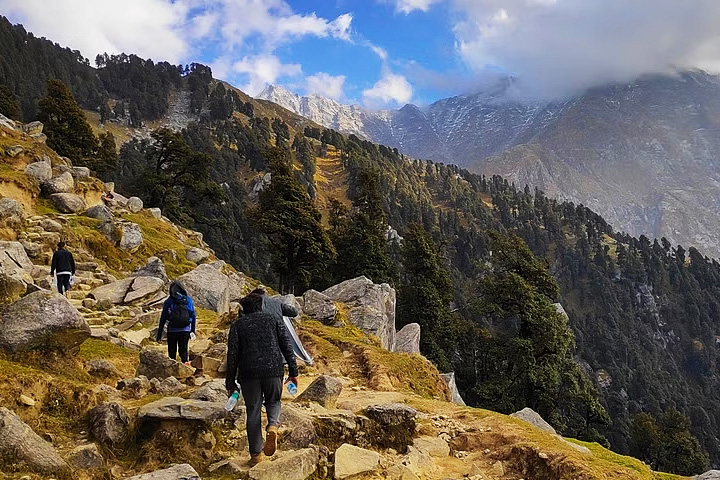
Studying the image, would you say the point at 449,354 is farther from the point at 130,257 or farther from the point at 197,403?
the point at 197,403

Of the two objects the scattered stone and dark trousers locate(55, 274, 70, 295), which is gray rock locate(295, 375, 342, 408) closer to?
the scattered stone

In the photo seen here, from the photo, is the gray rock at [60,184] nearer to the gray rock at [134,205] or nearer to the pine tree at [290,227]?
the gray rock at [134,205]

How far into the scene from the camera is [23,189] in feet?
83.8

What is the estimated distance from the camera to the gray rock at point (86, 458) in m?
6.52

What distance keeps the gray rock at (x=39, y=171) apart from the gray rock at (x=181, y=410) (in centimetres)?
2493

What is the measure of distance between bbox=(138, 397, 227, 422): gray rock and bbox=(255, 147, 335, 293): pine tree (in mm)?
30462

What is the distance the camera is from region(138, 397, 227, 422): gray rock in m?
7.84

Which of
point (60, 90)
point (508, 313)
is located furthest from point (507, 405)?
point (60, 90)

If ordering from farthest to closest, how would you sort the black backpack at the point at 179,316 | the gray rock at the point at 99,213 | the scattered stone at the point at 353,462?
the gray rock at the point at 99,213 < the black backpack at the point at 179,316 < the scattered stone at the point at 353,462

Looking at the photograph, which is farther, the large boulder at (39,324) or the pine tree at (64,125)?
the pine tree at (64,125)

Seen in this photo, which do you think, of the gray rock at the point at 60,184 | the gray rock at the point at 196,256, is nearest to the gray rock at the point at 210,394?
the gray rock at the point at 196,256

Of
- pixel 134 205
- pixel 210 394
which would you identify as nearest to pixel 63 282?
pixel 210 394

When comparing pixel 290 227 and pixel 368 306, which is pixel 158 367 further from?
pixel 290 227

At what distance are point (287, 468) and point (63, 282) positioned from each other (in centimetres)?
1377
